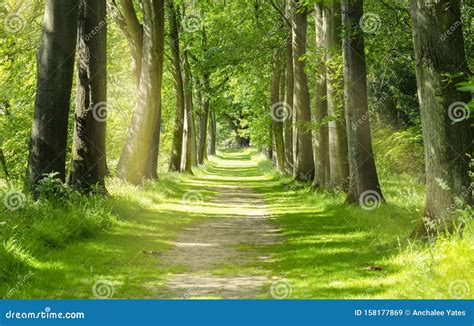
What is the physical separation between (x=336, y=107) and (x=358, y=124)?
2.32 metres

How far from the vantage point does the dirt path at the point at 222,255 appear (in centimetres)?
827

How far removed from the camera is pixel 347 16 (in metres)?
15.4

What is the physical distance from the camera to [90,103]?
1517 centimetres

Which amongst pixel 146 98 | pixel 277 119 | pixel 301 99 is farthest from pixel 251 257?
pixel 277 119

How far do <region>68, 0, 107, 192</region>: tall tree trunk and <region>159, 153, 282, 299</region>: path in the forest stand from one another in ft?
9.13

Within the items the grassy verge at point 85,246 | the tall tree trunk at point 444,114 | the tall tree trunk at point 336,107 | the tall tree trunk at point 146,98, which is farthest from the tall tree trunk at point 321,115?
the tall tree trunk at point 444,114

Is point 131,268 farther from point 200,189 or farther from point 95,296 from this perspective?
point 200,189

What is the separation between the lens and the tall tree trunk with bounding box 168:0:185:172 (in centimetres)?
2902

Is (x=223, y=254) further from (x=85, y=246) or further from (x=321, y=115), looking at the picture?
(x=321, y=115)

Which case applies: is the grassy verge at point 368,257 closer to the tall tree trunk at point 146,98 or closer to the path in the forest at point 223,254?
the path in the forest at point 223,254

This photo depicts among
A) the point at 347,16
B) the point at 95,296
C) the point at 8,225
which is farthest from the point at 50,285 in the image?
the point at 347,16

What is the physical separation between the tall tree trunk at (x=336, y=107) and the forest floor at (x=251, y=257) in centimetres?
125

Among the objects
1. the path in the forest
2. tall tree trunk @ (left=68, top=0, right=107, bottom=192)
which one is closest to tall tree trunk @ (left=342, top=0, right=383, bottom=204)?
the path in the forest

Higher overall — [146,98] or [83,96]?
[146,98]
